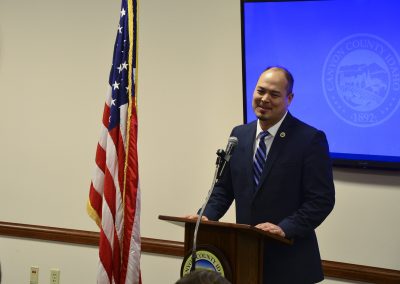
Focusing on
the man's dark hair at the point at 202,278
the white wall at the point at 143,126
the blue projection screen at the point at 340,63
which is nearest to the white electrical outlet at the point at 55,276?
the white wall at the point at 143,126

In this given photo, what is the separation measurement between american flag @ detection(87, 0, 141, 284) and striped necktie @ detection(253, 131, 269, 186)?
2.28 feet

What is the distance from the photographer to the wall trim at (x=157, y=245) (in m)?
3.44

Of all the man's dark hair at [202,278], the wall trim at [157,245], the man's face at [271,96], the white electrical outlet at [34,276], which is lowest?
the white electrical outlet at [34,276]

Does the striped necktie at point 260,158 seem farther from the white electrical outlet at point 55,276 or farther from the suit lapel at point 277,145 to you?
the white electrical outlet at point 55,276

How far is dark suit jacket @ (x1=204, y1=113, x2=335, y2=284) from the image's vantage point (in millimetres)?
2777

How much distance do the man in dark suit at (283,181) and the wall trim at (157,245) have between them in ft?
2.40

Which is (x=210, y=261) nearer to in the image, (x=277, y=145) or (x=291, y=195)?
(x=291, y=195)

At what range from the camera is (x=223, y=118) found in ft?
12.9

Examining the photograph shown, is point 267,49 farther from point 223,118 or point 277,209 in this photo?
point 277,209

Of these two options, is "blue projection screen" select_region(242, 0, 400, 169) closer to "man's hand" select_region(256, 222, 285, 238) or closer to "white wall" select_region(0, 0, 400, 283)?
"white wall" select_region(0, 0, 400, 283)

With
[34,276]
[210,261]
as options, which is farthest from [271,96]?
[34,276]

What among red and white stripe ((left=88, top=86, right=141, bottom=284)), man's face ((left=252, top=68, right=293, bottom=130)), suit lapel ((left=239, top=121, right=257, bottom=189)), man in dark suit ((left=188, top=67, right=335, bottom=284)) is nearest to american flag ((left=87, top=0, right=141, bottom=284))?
red and white stripe ((left=88, top=86, right=141, bottom=284))

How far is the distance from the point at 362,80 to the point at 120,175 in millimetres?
1348

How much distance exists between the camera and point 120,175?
3.32 meters
